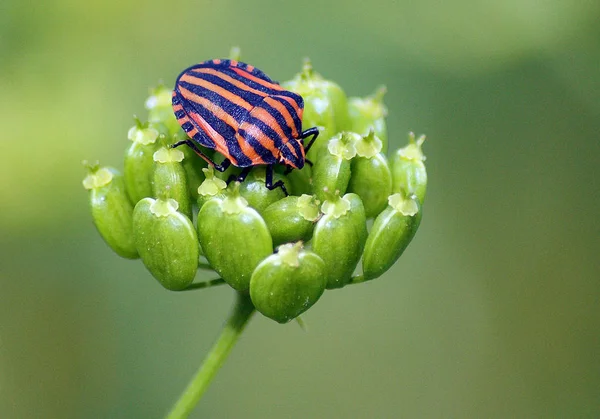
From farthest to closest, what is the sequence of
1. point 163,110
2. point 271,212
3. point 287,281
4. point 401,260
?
point 401,260
point 163,110
point 271,212
point 287,281

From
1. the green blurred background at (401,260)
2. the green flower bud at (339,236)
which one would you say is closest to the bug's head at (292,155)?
the green flower bud at (339,236)

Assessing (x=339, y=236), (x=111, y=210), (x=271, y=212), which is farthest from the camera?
(x=111, y=210)

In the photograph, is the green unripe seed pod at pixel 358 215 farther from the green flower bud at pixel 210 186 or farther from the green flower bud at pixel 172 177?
the green flower bud at pixel 172 177

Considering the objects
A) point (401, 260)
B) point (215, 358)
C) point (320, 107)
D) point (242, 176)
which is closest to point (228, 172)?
point (242, 176)

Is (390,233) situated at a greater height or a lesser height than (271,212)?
greater

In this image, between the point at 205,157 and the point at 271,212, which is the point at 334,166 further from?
the point at 205,157

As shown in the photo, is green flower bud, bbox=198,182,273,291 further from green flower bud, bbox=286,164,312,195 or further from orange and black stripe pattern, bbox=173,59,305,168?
green flower bud, bbox=286,164,312,195

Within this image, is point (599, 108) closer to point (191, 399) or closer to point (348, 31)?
point (348, 31)

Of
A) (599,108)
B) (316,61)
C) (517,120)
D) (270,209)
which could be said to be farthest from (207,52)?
(270,209)
